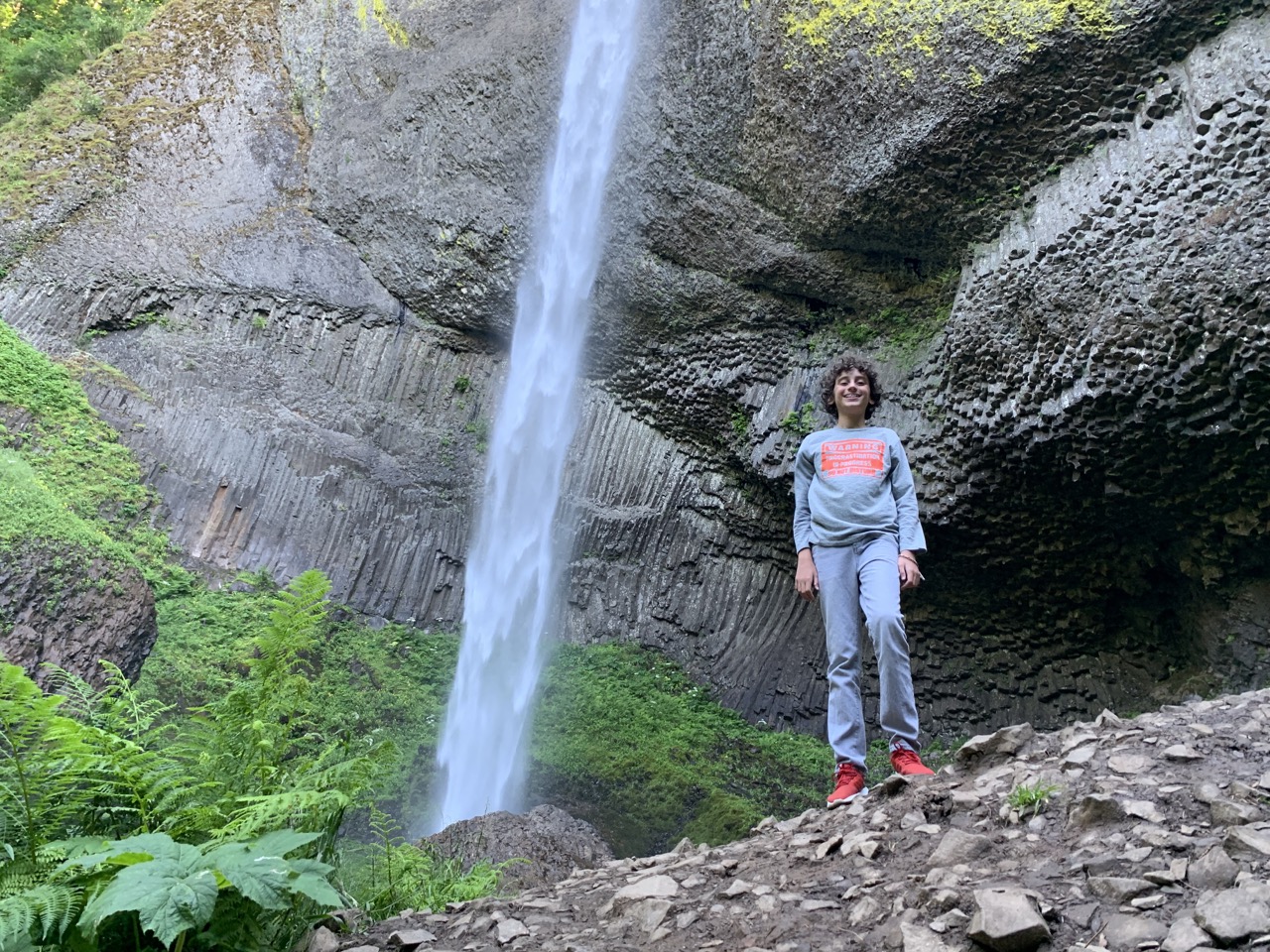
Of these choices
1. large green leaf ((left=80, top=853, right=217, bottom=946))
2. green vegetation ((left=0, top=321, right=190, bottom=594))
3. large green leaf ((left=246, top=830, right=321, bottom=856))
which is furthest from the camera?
green vegetation ((left=0, top=321, right=190, bottom=594))

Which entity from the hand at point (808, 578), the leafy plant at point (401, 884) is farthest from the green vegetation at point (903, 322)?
the leafy plant at point (401, 884)

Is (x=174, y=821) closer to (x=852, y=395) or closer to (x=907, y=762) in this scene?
(x=907, y=762)

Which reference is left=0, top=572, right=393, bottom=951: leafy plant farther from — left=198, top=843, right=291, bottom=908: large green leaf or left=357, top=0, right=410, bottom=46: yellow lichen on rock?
left=357, top=0, right=410, bottom=46: yellow lichen on rock

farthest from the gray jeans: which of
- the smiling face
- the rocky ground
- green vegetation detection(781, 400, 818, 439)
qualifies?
green vegetation detection(781, 400, 818, 439)

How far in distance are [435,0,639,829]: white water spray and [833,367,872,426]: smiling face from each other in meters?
5.15

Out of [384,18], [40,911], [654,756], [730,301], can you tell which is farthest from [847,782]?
[384,18]

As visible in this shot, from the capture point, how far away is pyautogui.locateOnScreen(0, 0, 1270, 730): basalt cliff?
673 centimetres

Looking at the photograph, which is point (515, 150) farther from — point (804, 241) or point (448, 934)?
point (448, 934)

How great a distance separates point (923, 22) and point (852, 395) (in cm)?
451

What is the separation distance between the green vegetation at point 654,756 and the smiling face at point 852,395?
3.31 meters

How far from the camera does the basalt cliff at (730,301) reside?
22.1 feet

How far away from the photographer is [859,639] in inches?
170

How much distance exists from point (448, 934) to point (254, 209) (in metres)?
10.0

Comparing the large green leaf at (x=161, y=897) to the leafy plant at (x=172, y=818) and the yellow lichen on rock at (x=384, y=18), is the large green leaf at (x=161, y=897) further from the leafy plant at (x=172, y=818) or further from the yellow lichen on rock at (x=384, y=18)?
the yellow lichen on rock at (x=384, y=18)
